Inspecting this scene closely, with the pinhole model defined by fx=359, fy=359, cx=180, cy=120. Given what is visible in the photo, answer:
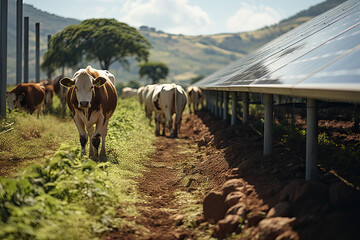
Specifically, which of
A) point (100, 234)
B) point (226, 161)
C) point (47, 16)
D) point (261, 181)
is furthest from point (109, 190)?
point (47, 16)

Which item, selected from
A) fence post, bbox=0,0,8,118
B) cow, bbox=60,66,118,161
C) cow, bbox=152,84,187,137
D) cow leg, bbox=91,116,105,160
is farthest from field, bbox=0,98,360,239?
fence post, bbox=0,0,8,118

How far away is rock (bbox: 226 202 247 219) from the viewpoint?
446 cm

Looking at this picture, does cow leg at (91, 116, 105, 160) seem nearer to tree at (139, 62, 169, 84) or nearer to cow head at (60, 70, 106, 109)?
cow head at (60, 70, 106, 109)

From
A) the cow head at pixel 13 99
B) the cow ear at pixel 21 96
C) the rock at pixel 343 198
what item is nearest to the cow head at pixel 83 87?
the rock at pixel 343 198

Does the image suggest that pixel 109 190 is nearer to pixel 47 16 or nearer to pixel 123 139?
pixel 123 139

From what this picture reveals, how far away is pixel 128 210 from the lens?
5129 mm

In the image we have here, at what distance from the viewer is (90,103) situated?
747 cm

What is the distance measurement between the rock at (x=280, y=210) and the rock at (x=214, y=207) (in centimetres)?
82

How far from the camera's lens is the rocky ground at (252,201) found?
3.78 meters

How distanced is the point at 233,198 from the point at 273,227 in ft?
3.50

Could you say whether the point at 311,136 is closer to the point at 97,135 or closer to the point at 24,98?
the point at 97,135

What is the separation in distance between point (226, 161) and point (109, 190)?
2937 millimetres

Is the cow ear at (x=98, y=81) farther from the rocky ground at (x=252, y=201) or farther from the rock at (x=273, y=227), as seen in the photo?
the rock at (x=273, y=227)

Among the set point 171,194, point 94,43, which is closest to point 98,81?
point 171,194
